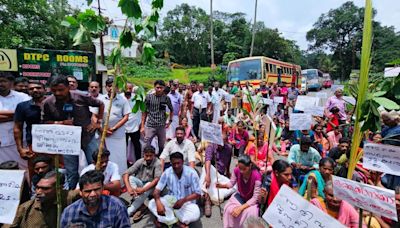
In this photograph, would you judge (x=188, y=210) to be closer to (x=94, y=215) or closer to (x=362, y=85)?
(x=94, y=215)

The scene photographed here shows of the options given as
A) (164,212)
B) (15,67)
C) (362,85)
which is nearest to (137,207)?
(164,212)

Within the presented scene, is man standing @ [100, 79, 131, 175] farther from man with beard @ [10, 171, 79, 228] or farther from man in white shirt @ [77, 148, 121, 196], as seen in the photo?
man with beard @ [10, 171, 79, 228]

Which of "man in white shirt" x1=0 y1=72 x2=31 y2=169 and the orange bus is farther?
the orange bus

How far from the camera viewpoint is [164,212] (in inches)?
144

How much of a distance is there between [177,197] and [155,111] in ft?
5.94

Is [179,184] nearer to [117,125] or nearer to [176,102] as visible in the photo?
[117,125]

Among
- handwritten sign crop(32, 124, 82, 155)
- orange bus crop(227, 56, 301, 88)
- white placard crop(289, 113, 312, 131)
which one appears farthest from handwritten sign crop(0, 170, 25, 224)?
orange bus crop(227, 56, 301, 88)

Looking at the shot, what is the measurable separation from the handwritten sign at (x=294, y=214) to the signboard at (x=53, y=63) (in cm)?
921

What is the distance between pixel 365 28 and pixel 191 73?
3774 centimetres

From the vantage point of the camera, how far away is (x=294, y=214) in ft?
6.27

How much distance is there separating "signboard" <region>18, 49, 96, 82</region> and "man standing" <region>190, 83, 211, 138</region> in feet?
14.2

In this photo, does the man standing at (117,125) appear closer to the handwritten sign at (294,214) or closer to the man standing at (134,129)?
the man standing at (134,129)

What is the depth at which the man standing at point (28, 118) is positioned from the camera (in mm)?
3338

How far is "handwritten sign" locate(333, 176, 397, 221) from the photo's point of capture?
1.83m
